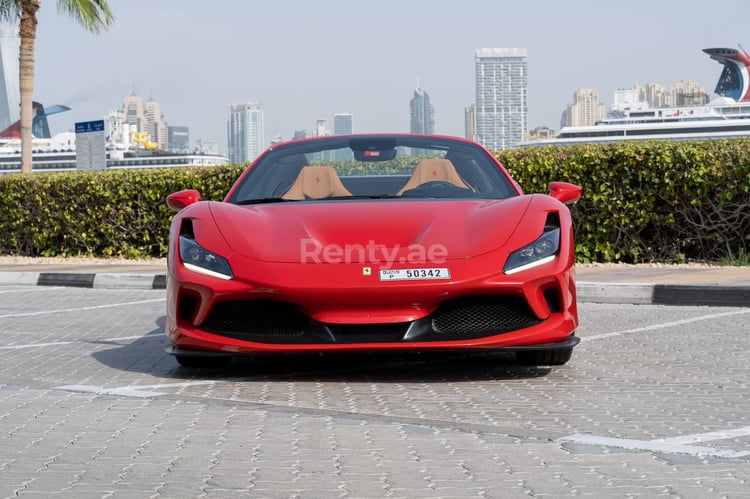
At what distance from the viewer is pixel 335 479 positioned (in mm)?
3518

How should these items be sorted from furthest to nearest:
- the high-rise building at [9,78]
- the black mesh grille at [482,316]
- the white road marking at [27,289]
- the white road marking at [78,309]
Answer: the high-rise building at [9,78], the white road marking at [27,289], the white road marking at [78,309], the black mesh grille at [482,316]

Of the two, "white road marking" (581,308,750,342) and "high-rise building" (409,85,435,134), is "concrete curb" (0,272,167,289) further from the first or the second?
"high-rise building" (409,85,435,134)

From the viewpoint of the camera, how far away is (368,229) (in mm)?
5473

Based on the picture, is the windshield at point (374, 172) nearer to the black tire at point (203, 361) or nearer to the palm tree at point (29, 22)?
the black tire at point (203, 361)

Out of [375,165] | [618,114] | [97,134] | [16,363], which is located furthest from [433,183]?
[618,114]

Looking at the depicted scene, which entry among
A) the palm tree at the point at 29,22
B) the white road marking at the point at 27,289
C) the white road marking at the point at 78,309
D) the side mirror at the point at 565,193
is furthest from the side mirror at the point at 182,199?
the palm tree at the point at 29,22

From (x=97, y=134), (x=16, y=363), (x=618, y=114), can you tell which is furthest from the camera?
(x=618, y=114)

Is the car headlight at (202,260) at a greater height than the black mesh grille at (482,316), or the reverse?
the car headlight at (202,260)

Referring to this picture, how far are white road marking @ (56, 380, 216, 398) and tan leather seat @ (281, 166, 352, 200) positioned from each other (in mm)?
1305

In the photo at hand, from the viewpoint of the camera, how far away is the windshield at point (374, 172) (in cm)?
638

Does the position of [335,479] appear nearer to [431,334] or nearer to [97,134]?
[431,334]

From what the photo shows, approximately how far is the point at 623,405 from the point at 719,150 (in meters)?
7.86

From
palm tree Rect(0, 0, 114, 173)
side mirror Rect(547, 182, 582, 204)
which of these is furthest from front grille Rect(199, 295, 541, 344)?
palm tree Rect(0, 0, 114, 173)

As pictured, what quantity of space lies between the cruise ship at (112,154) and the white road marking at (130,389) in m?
76.3
